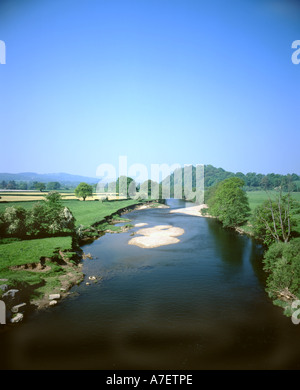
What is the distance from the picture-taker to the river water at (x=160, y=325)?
17422 mm

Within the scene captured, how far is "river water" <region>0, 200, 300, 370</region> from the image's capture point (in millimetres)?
17422

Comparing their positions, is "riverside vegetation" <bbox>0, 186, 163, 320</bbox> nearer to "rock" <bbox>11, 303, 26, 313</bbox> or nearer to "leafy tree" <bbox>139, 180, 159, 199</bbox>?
"rock" <bbox>11, 303, 26, 313</bbox>

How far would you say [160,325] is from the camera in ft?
69.6

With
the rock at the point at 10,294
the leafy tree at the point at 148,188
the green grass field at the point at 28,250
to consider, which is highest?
the leafy tree at the point at 148,188

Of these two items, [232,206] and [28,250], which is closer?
[28,250]

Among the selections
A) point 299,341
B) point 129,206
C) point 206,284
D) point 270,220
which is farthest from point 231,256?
point 129,206

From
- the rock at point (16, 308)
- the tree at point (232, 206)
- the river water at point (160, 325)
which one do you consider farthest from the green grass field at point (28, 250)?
the tree at point (232, 206)

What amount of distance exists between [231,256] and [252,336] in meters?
20.6

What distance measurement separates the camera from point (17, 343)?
18.8 metres

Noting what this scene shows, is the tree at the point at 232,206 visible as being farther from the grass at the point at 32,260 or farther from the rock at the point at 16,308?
the rock at the point at 16,308

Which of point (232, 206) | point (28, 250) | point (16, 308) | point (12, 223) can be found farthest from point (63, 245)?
point (232, 206)

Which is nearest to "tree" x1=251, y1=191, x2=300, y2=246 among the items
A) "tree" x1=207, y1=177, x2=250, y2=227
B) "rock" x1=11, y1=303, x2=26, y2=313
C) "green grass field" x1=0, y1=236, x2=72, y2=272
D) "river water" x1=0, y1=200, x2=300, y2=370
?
→ "river water" x1=0, y1=200, x2=300, y2=370

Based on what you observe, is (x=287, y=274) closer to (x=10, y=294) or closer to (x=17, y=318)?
(x=17, y=318)
